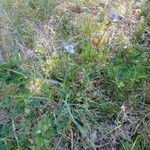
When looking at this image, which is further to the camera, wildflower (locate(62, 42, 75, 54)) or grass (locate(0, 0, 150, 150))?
wildflower (locate(62, 42, 75, 54))

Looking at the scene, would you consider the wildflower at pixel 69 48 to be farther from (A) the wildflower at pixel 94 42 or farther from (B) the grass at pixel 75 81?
(A) the wildflower at pixel 94 42

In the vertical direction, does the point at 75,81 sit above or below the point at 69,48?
below

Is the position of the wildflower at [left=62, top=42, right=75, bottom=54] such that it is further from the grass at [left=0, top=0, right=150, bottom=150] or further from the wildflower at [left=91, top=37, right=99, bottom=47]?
the wildflower at [left=91, top=37, right=99, bottom=47]

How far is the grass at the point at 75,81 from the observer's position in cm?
202

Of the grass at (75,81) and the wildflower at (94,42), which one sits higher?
the wildflower at (94,42)

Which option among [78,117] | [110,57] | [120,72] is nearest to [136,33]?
[110,57]

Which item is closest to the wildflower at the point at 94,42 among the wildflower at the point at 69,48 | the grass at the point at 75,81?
the grass at the point at 75,81

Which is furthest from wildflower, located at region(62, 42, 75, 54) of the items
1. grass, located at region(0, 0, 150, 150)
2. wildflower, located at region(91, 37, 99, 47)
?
wildflower, located at region(91, 37, 99, 47)

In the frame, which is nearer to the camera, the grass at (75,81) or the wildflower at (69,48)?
the grass at (75,81)

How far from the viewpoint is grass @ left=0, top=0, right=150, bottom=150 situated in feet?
6.62

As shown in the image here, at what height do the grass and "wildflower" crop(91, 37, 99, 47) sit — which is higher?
"wildflower" crop(91, 37, 99, 47)

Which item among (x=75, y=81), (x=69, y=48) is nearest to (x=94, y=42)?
(x=69, y=48)

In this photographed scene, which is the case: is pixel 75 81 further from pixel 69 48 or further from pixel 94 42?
pixel 94 42

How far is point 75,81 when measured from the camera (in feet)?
7.36
